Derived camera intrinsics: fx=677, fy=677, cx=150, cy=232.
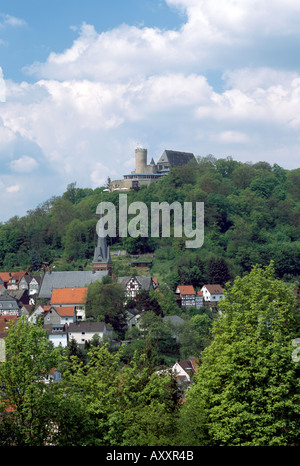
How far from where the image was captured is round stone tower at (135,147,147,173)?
106 meters

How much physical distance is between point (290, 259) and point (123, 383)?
67091 millimetres

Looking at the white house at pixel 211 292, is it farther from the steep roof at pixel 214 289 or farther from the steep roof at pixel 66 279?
the steep roof at pixel 66 279

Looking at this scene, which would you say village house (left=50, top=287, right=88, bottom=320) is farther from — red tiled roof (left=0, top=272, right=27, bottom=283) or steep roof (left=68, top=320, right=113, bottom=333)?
red tiled roof (left=0, top=272, right=27, bottom=283)

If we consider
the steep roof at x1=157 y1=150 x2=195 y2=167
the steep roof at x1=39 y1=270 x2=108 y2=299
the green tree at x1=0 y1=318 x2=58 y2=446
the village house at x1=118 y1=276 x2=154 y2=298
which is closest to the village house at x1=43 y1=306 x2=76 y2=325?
the village house at x1=118 y1=276 x2=154 y2=298

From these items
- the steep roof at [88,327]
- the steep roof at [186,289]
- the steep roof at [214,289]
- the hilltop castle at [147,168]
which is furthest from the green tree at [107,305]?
the hilltop castle at [147,168]

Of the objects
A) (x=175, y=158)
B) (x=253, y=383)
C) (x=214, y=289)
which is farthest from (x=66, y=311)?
(x=175, y=158)

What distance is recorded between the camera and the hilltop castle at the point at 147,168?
10194 centimetres

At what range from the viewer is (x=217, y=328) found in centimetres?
2083

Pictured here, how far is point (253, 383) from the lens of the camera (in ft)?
61.7

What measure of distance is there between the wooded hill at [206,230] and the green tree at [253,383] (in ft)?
168

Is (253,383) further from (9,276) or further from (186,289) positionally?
(9,276)

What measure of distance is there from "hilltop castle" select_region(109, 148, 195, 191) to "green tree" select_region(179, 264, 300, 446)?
81.0m

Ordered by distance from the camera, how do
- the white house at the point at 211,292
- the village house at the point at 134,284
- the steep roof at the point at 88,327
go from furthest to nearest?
the white house at the point at 211,292 < the village house at the point at 134,284 < the steep roof at the point at 88,327
